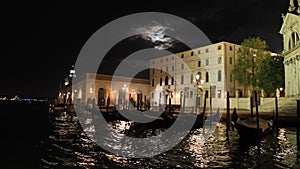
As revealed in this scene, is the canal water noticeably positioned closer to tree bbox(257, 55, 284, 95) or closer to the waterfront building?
the waterfront building

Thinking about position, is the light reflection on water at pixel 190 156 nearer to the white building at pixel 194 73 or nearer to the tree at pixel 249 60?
the white building at pixel 194 73

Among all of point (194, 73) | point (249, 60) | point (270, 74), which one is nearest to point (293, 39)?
point (270, 74)

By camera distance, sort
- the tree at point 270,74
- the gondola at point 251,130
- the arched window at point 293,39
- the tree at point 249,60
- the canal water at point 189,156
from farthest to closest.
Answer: the tree at point 249,60, the tree at point 270,74, the arched window at point 293,39, the gondola at point 251,130, the canal water at point 189,156

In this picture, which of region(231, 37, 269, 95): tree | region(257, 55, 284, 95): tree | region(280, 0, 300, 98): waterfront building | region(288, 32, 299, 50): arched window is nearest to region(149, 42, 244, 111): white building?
region(231, 37, 269, 95): tree

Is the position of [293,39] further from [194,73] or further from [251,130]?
[251,130]

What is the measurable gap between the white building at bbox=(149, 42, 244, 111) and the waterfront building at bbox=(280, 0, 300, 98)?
25.5 feet

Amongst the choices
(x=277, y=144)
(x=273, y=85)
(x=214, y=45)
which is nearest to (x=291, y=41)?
(x=273, y=85)

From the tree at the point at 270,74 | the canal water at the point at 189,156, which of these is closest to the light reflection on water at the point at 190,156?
the canal water at the point at 189,156

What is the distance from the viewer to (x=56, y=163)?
8352 mm

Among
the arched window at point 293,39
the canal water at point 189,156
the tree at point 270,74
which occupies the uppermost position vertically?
the arched window at point 293,39

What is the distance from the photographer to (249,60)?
3244 cm

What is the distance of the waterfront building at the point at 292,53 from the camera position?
27234 mm

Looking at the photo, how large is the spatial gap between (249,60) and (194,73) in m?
10.8

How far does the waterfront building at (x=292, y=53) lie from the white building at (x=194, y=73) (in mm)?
7777
